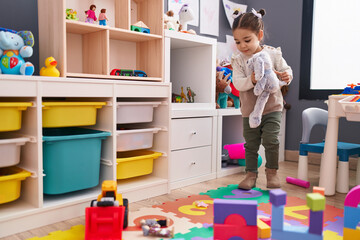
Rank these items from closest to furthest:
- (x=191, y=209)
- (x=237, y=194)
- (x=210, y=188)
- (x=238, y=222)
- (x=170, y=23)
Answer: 1. (x=238, y=222)
2. (x=191, y=209)
3. (x=237, y=194)
4. (x=210, y=188)
5. (x=170, y=23)

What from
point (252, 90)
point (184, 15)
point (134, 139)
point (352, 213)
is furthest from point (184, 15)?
point (352, 213)

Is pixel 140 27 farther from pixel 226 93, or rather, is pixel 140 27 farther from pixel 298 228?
pixel 298 228

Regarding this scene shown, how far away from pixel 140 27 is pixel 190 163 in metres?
0.84

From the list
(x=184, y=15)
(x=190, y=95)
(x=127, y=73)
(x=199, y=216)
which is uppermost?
(x=184, y=15)

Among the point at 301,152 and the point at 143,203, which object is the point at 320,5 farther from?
the point at 143,203

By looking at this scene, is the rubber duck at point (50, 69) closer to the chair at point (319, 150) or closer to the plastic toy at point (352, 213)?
the plastic toy at point (352, 213)

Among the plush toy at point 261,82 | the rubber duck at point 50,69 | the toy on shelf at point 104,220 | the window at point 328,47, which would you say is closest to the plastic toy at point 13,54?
the rubber duck at point 50,69

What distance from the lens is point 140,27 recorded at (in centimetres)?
186

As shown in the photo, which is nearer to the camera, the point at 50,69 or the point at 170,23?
the point at 50,69

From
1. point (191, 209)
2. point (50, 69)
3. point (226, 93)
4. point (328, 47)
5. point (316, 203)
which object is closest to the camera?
point (316, 203)

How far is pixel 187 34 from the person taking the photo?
6.73ft

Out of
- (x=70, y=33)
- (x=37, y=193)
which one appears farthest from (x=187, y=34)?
(x=37, y=193)

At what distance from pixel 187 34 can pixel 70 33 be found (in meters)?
0.68

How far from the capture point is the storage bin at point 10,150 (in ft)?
4.35
